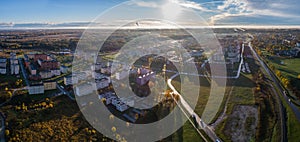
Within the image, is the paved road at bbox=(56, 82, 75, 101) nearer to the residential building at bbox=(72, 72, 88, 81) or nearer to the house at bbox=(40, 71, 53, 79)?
the residential building at bbox=(72, 72, 88, 81)

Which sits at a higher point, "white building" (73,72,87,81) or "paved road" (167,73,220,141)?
"white building" (73,72,87,81)

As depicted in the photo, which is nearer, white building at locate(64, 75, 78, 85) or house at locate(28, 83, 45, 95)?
house at locate(28, 83, 45, 95)

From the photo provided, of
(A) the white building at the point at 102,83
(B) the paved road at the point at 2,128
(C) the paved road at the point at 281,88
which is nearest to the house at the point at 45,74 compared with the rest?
(A) the white building at the point at 102,83

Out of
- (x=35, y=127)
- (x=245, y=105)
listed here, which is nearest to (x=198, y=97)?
(x=245, y=105)

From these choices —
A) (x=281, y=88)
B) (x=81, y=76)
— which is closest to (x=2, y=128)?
(x=81, y=76)

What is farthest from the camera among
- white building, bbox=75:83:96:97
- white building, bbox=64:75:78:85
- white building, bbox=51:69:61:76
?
white building, bbox=51:69:61:76

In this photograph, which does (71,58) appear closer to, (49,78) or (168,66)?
(49,78)

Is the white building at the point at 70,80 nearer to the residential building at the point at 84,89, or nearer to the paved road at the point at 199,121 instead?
the residential building at the point at 84,89

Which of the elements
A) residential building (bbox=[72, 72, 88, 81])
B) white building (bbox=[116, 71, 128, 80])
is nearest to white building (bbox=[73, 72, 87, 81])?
residential building (bbox=[72, 72, 88, 81])
